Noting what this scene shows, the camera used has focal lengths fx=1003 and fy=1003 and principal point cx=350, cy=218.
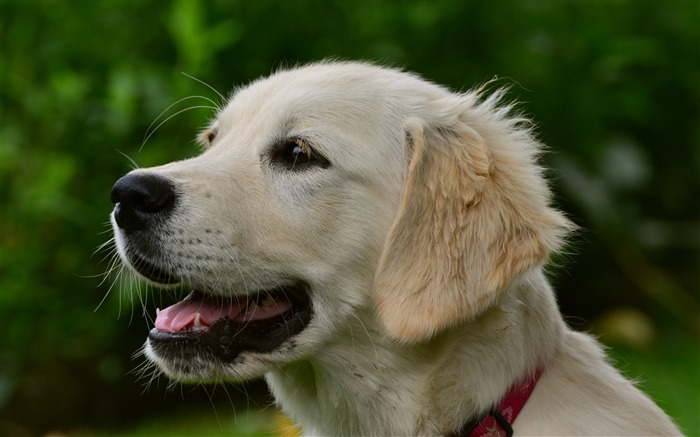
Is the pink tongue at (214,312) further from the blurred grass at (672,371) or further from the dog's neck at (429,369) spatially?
the blurred grass at (672,371)

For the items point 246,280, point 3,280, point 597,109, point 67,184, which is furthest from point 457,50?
point 246,280

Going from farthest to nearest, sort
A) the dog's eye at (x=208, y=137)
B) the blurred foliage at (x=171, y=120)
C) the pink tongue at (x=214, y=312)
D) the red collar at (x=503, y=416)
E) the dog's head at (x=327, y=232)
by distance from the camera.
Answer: the blurred foliage at (x=171, y=120)
the dog's eye at (x=208, y=137)
the pink tongue at (x=214, y=312)
the dog's head at (x=327, y=232)
the red collar at (x=503, y=416)

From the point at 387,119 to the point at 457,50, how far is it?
365cm

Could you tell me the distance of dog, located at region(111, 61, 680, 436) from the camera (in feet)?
10.3

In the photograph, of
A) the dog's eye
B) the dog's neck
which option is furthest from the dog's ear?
the dog's eye

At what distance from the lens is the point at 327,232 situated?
10.8ft

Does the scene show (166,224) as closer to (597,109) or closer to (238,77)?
(238,77)

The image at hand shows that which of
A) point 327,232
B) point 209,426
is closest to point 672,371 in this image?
point 209,426

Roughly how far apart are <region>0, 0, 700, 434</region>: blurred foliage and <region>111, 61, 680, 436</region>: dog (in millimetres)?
2549

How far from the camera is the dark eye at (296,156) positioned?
3.38 metres

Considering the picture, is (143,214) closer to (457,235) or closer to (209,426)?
(457,235)

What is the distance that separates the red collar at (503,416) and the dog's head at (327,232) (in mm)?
292

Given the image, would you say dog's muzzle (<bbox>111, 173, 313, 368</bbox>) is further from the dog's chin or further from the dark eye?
the dark eye

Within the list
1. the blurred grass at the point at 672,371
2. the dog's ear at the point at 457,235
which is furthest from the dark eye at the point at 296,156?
the blurred grass at the point at 672,371
